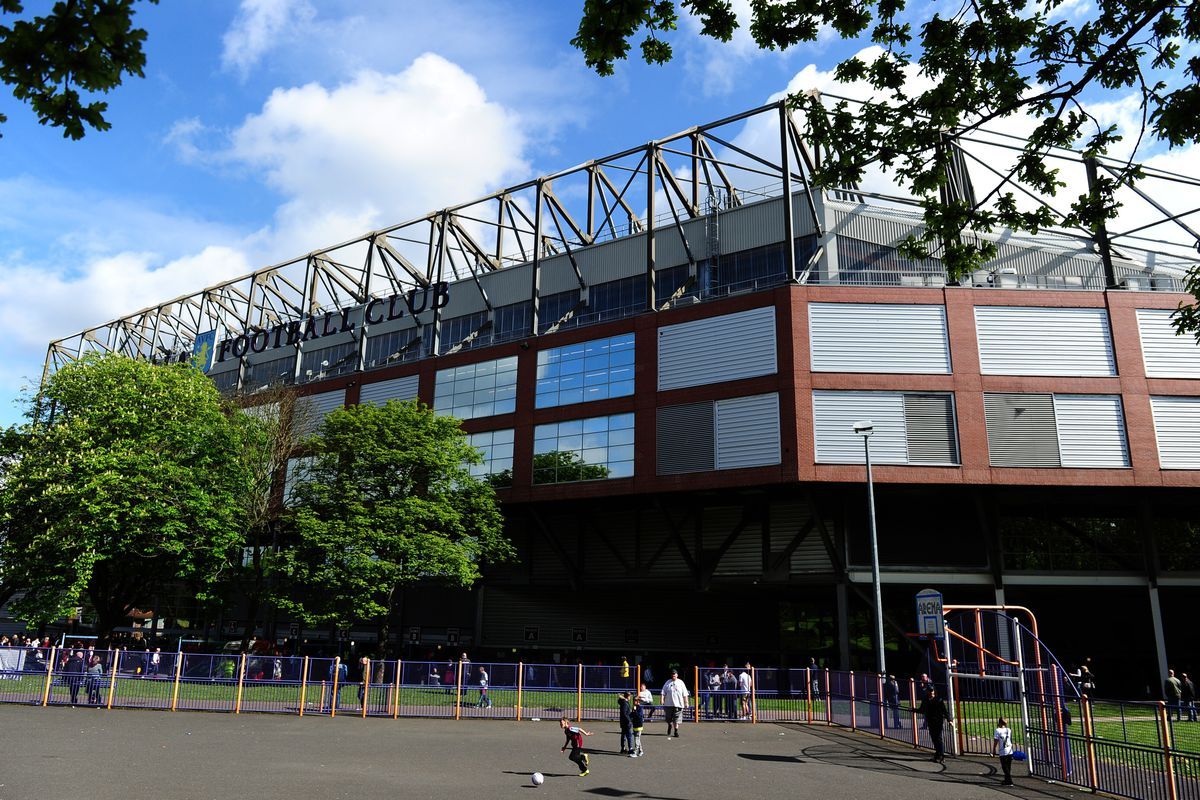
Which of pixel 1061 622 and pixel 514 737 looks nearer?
pixel 514 737

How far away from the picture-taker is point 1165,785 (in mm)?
13680

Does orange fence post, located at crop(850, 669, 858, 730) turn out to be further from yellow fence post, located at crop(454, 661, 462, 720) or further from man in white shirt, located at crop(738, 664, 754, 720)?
yellow fence post, located at crop(454, 661, 462, 720)

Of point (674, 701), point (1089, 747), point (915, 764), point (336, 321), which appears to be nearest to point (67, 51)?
point (1089, 747)

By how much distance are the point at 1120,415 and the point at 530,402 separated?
26.3m

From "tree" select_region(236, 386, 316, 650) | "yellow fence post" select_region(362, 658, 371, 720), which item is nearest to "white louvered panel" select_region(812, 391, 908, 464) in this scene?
"yellow fence post" select_region(362, 658, 371, 720)

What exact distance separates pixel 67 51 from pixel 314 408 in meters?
50.0

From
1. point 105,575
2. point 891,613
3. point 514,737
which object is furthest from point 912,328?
point 105,575

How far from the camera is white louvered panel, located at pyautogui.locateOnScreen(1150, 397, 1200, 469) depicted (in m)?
34.2

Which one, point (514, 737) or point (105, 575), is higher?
point (105, 575)

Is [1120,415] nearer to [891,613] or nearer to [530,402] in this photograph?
[891,613]

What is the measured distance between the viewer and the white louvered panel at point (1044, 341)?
35.6 metres

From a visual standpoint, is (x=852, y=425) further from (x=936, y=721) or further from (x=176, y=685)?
(x=176, y=685)

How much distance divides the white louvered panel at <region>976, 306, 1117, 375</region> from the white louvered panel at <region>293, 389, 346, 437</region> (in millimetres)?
35145

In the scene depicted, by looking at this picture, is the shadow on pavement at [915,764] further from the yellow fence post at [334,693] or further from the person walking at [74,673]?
the person walking at [74,673]
